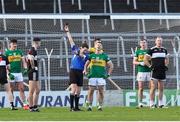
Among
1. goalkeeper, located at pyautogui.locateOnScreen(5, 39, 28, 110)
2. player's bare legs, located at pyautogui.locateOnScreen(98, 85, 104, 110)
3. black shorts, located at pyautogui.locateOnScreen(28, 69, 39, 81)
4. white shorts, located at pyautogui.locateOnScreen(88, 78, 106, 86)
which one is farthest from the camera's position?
goalkeeper, located at pyautogui.locateOnScreen(5, 39, 28, 110)

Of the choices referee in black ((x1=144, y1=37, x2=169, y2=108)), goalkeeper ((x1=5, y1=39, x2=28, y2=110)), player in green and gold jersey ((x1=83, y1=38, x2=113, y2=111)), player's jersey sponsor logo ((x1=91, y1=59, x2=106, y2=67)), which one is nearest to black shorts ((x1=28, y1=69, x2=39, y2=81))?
player in green and gold jersey ((x1=83, y1=38, x2=113, y2=111))

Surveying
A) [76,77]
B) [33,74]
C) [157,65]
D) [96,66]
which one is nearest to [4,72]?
[33,74]

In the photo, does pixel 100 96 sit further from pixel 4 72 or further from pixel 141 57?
pixel 4 72

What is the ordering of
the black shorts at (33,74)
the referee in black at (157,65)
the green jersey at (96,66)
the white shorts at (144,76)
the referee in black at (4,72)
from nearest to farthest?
the black shorts at (33,74)
the green jersey at (96,66)
the referee in black at (4,72)
the referee in black at (157,65)
the white shorts at (144,76)

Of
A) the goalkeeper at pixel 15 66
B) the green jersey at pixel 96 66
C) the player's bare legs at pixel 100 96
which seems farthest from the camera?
the goalkeeper at pixel 15 66

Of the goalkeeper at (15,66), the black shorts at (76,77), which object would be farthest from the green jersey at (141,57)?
the goalkeeper at (15,66)

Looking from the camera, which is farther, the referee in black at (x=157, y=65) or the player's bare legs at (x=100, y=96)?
the referee in black at (x=157, y=65)

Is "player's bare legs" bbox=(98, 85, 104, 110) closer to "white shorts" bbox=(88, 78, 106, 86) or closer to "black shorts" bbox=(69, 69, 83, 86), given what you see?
"white shorts" bbox=(88, 78, 106, 86)

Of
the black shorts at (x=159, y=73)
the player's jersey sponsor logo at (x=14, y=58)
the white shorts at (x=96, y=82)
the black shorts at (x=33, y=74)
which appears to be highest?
the player's jersey sponsor logo at (x=14, y=58)

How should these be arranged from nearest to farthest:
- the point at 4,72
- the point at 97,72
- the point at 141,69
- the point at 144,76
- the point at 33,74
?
1. the point at 33,74
2. the point at 97,72
3. the point at 4,72
4. the point at 144,76
5. the point at 141,69

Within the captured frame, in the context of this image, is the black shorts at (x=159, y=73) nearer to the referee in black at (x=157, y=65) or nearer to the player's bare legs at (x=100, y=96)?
the referee in black at (x=157, y=65)

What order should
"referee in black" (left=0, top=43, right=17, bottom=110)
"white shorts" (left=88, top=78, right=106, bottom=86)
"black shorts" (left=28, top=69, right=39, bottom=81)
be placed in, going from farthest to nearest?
"referee in black" (left=0, top=43, right=17, bottom=110) → "white shorts" (left=88, top=78, right=106, bottom=86) → "black shorts" (left=28, top=69, right=39, bottom=81)

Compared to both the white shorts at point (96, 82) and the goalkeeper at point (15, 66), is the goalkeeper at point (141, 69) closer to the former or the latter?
the white shorts at point (96, 82)

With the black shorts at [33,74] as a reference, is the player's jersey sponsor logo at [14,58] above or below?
above
